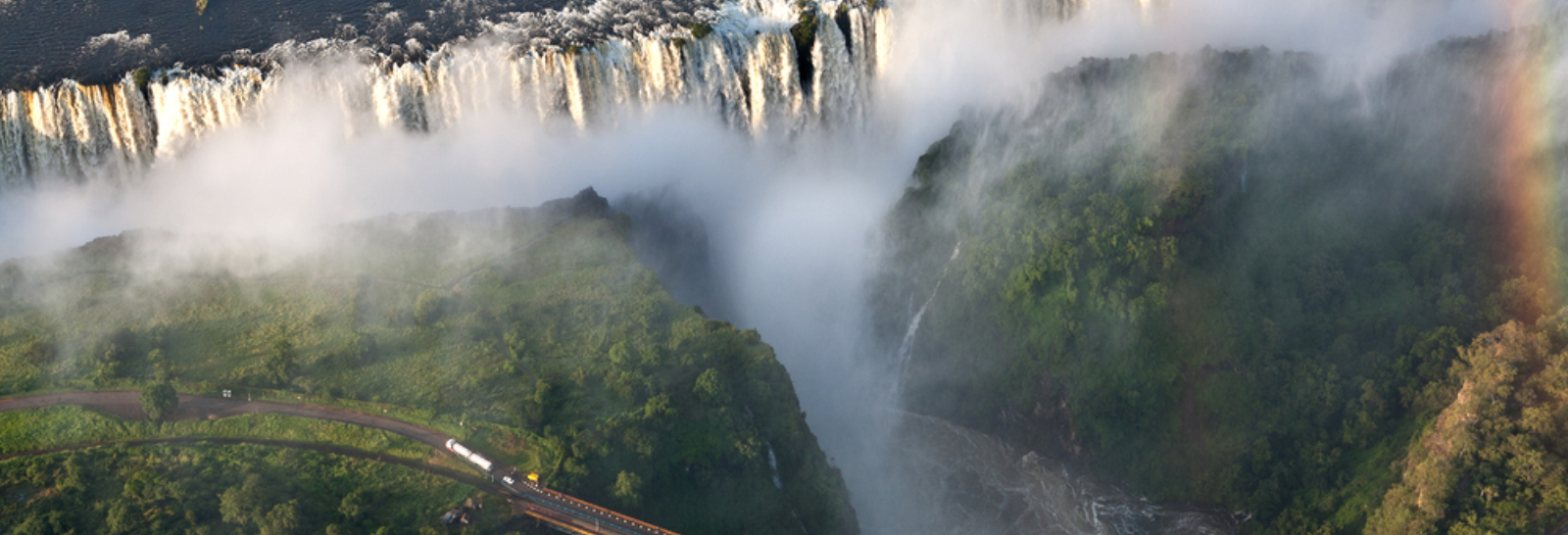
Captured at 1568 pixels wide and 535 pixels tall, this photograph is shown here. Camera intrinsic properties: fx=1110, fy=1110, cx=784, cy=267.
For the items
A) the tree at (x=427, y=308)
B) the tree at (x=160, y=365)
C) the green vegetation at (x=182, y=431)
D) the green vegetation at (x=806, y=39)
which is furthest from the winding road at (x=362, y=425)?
the green vegetation at (x=806, y=39)

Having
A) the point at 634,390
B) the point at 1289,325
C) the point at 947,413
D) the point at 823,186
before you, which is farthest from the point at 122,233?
the point at 1289,325

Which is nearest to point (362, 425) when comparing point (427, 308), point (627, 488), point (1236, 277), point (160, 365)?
point (427, 308)

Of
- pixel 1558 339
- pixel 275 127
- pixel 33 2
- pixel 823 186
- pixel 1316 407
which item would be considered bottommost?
pixel 1316 407

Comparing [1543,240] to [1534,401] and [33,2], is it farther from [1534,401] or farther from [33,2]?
[33,2]

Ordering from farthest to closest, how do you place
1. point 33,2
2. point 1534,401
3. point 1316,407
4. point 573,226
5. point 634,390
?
point 33,2 → point 573,226 → point 1316,407 → point 634,390 → point 1534,401

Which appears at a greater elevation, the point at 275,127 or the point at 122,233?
the point at 275,127

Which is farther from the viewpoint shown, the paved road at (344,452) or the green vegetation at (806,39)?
the green vegetation at (806,39)

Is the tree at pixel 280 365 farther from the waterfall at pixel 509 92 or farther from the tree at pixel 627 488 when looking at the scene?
the waterfall at pixel 509 92
